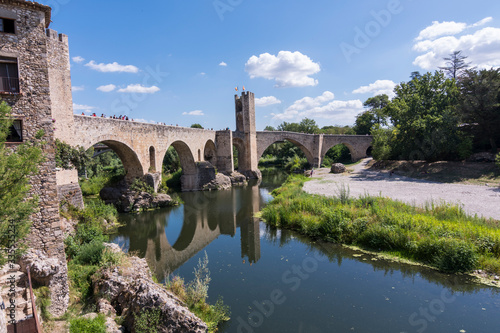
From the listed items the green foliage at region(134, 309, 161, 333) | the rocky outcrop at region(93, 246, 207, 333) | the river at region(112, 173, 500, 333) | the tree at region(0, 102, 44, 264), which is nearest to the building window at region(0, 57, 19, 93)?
the tree at region(0, 102, 44, 264)

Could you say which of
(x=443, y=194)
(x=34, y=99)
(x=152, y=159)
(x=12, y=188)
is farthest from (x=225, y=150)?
(x=12, y=188)

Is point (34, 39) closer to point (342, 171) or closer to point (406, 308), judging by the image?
point (406, 308)

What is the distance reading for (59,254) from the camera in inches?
280

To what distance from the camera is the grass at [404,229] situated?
27.5ft

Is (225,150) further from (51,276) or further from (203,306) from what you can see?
(51,276)

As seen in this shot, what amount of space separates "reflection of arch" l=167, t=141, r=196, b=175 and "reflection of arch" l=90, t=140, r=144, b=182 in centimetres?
594

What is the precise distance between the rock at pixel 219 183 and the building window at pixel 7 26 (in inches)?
778

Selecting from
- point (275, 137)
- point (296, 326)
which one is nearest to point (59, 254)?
point (296, 326)

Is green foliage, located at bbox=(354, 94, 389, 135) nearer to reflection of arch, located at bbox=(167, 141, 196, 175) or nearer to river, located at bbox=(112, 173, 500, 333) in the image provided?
reflection of arch, located at bbox=(167, 141, 196, 175)

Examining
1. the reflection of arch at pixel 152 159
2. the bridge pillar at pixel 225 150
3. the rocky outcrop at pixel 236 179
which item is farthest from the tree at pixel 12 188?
the bridge pillar at pixel 225 150

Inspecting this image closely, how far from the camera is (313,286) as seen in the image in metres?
8.16

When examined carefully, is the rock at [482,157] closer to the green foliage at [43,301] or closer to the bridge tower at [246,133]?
the bridge tower at [246,133]

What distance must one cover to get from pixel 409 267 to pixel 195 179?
65.1 ft

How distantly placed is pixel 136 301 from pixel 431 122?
25457 mm
